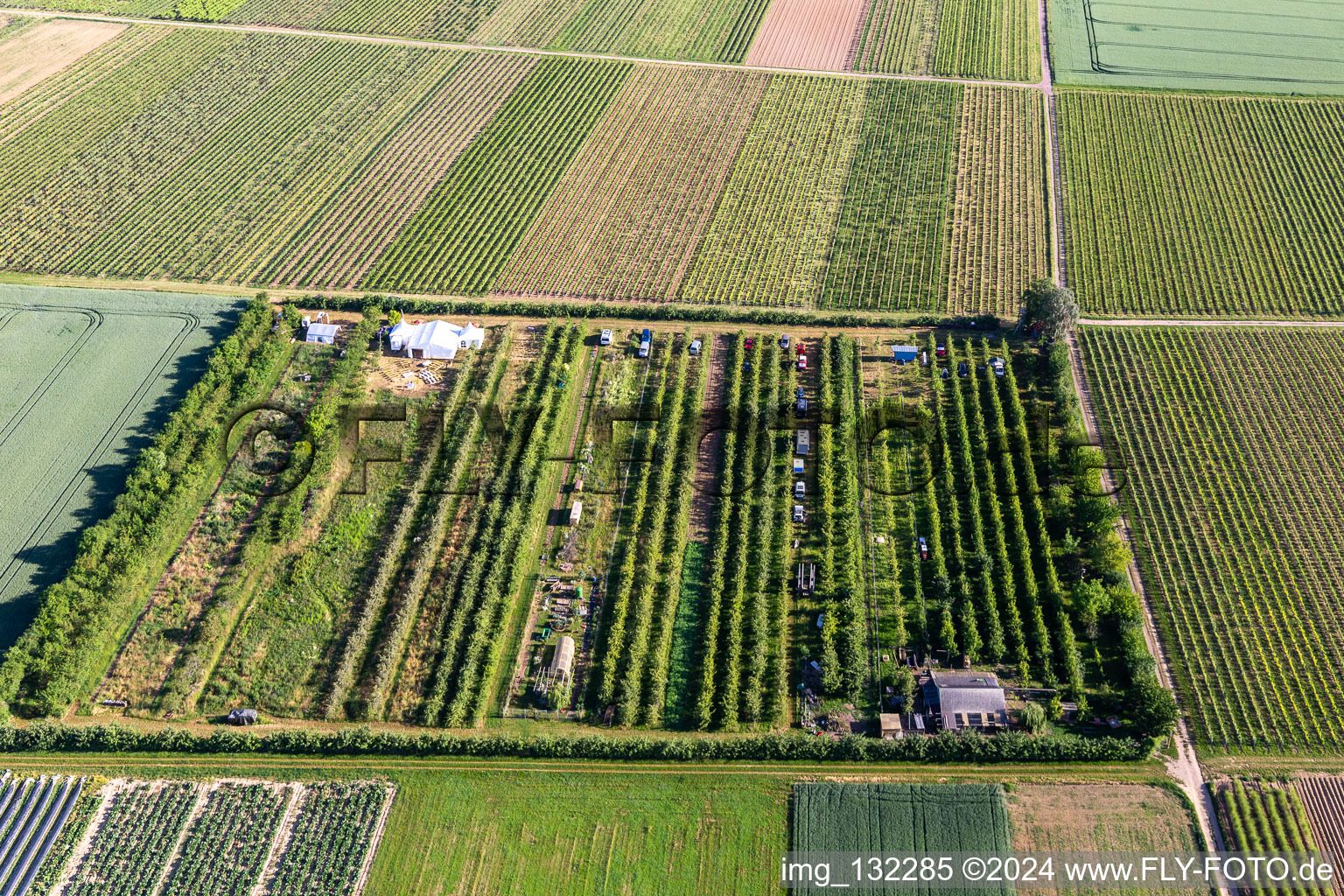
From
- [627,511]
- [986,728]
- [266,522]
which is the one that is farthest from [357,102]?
[986,728]

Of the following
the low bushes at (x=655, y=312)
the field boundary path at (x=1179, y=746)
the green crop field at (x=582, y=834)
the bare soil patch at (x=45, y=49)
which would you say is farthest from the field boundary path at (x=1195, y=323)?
the bare soil patch at (x=45, y=49)

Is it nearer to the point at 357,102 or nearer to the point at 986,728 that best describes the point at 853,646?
the point at 986,728

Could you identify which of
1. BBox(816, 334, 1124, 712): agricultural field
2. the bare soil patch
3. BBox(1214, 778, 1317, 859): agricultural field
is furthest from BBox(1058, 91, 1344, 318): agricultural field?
the bare soil patch

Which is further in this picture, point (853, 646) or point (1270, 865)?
point (853, 646)

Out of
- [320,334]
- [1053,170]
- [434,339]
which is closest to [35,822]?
[320,334]

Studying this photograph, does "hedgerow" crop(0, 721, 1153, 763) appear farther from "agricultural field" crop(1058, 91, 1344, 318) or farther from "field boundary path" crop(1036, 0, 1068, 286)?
"field boundary path" crop(1036, 0, 1068, 286)

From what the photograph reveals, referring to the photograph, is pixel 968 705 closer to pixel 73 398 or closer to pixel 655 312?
pixel 655 312
